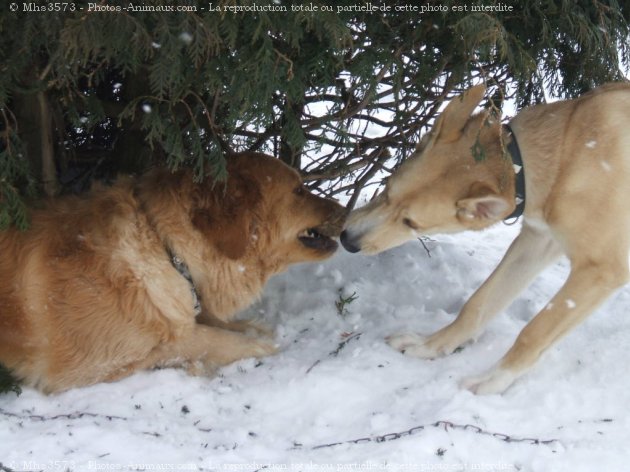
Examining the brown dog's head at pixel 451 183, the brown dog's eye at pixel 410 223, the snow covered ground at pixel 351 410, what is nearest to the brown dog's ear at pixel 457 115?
the brown dog's head at pixel 451 183

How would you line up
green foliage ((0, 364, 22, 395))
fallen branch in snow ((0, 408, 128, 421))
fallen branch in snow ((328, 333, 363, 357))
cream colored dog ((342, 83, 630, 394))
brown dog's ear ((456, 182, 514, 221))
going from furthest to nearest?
fallen branch in snow ((328, 333, 363, 357)), brown dog's ear ((456, 182, 514, 221)), cream colored dog ((342, 83, 630, 394)), green foliage ((0, 364, 22, 395)), fallen branch in snow ((0, 408, 128, 421))

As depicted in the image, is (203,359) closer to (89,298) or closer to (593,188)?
(89,298)

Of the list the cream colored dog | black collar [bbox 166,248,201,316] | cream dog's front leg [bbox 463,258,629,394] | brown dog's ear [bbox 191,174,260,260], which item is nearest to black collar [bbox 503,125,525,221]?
the cream colored dog

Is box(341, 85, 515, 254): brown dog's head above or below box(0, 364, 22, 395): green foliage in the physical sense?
above

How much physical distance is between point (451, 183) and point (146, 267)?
5.14ft

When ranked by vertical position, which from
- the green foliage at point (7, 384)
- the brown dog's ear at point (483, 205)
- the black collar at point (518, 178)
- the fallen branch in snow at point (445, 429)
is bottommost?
the green foliage at point (7, 384)

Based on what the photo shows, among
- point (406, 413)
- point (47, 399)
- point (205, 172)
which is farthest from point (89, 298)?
point (406, 413)

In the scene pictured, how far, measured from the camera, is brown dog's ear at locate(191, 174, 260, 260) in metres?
3.54

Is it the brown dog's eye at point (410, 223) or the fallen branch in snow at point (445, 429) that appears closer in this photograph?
the fallen branch in snow at point (445, 429)

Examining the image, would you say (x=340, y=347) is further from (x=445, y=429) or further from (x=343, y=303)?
(x=445, y=429)

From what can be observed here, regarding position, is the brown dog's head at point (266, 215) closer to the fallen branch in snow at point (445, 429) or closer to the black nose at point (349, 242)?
the black nose at point (349, 242)

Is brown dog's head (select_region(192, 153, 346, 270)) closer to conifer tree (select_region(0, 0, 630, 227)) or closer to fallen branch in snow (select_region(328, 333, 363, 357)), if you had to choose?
conifer tree (select_region(0, 0, 630, 227))

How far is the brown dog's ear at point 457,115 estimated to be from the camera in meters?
3.48

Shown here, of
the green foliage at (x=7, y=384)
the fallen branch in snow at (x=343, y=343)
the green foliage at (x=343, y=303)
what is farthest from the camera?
the green foliage at (x=343, y=303)
